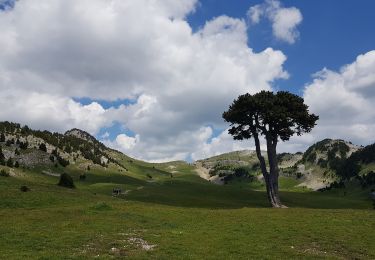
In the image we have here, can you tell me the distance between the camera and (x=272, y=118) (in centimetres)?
7662

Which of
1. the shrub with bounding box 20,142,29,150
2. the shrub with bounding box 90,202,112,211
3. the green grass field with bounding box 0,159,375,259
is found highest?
the shrub with bounding box 20,142,29,150

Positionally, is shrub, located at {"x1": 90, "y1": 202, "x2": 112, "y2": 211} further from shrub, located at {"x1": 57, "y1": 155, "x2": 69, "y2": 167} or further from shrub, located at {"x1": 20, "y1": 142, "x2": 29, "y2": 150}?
shrub, located at {"x1": 20, "y1": 142, "x2": 29, "y2": 150}

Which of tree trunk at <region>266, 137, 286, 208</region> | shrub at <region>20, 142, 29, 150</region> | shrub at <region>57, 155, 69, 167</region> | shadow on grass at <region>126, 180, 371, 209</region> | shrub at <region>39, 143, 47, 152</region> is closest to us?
shadow on grass at <region>126, 180, 371, 209</region>

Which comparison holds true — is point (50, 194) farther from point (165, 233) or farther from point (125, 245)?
point (125, 245)

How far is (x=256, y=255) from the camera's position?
28328 mm

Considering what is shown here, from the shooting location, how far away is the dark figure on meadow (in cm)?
7662

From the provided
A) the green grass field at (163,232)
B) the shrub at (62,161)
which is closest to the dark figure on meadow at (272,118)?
the green grass field at (163,232)

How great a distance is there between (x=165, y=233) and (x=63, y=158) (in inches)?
3967

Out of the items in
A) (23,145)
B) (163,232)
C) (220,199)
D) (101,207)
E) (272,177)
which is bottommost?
(163,232)

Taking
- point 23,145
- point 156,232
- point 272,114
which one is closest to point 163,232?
point 156,232

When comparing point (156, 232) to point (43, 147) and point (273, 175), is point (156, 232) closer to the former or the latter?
point (273, 175)

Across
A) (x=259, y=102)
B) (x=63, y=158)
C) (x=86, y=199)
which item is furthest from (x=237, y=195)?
(x=63, y=158)

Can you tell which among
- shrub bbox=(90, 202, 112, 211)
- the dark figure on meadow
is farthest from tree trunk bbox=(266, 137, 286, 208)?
shrub bbox=(90, 202, 112, 211)

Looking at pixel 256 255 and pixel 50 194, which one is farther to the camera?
pixel 50 194
